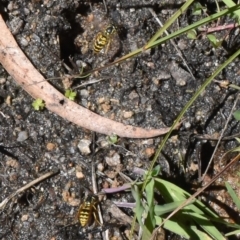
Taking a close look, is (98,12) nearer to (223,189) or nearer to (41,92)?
(41,92)

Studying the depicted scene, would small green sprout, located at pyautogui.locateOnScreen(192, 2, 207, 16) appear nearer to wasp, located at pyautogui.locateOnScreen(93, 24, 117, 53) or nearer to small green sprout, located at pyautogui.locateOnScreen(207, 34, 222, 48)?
small green sprout, located at pyautogui.locateOnScreen(207, 34, 222, 48)

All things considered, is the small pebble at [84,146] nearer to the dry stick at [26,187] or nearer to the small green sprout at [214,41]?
the dry stick at [26,187]

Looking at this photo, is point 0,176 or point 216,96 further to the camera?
point 216,96

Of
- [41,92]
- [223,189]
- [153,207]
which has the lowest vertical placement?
[223,189]

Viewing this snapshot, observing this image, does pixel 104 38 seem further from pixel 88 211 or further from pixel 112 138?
pixel 88 211

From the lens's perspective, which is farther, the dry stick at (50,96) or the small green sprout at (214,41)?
the small green sprout at (214,41)

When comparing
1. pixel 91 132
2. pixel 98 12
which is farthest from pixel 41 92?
pixel 98 12

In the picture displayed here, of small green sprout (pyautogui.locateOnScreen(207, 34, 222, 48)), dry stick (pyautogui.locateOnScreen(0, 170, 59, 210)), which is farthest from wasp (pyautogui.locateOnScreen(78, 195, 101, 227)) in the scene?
small green sprout (pyautogui.locateOnScreen(207, 34, 222, 48))

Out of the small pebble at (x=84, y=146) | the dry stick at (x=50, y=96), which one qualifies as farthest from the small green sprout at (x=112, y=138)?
the small pebble at (x=84, y=146)
